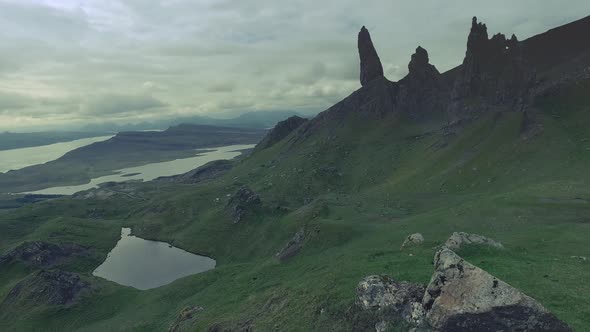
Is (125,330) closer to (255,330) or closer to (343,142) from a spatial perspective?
(255,330)

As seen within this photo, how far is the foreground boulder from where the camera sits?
83.0ft

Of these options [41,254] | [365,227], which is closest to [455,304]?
[365,227]

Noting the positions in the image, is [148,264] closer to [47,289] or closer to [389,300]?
[47,289]

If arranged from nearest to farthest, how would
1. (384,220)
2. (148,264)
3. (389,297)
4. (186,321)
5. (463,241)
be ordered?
1. (389,297)
2. (463,241)
3. (186,321)
4. (384,220)
5. (148,264)

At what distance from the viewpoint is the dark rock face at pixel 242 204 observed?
12862cm

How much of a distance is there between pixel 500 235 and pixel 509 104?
97.2m

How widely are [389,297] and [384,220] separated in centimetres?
5469

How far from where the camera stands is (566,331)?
20.6 meters

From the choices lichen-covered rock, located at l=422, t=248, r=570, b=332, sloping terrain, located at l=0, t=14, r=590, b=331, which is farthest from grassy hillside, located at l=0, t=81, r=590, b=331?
lichen-covered rock, located at l=422, t=248, r=570, b=332

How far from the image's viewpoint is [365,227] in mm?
72625

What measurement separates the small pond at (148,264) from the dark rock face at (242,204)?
19.2 metres

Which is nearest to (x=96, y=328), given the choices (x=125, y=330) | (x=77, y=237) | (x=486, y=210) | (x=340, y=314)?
(x=125, y=330)

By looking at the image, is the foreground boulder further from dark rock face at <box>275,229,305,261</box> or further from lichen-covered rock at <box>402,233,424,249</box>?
dark rock face at <box>275,229,305,261</box>

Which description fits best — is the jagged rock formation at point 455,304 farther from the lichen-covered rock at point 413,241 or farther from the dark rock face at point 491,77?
the dark rock face at point 491,77
